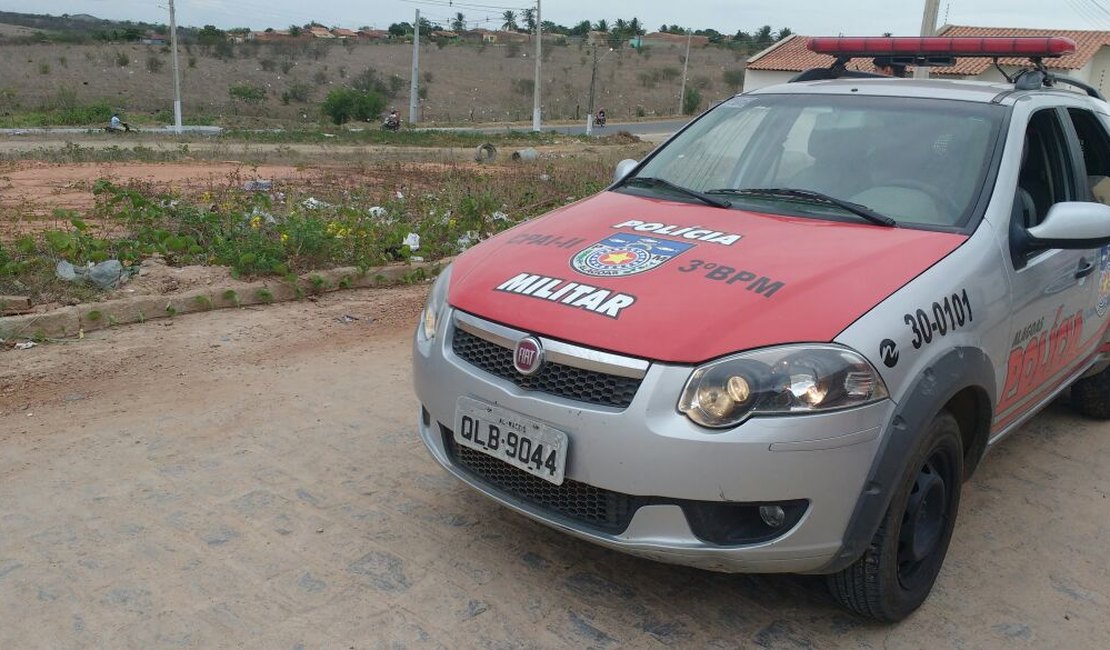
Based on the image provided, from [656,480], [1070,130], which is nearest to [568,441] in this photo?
[656,480]

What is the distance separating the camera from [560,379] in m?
2.80

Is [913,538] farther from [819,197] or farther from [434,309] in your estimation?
[434,309]

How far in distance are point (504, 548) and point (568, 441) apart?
2.89ft

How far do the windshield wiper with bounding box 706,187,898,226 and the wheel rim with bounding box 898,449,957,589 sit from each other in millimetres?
881

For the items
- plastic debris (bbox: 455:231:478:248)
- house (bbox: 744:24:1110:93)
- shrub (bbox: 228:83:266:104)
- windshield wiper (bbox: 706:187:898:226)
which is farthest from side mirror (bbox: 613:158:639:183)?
shrub (bbox: 228:83:266:104)

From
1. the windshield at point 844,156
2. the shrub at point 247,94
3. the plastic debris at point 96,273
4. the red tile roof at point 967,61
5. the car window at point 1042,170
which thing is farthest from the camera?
the shrub at point 247,94

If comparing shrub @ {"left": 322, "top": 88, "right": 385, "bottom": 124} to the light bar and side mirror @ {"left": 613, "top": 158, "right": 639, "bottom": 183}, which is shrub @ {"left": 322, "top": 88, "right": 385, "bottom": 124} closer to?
the light bar

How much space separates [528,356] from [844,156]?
5.83 feet

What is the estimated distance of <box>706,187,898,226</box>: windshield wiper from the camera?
133 inches

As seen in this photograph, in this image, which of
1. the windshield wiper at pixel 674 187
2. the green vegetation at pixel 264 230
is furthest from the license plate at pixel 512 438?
the green vegetation at pixel 264 230

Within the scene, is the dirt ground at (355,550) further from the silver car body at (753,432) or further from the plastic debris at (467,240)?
the plastic debris at (467,240)

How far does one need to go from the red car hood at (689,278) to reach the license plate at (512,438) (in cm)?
29

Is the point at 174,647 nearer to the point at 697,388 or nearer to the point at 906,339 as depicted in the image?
the point at 697,388

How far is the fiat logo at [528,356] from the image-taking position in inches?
111
